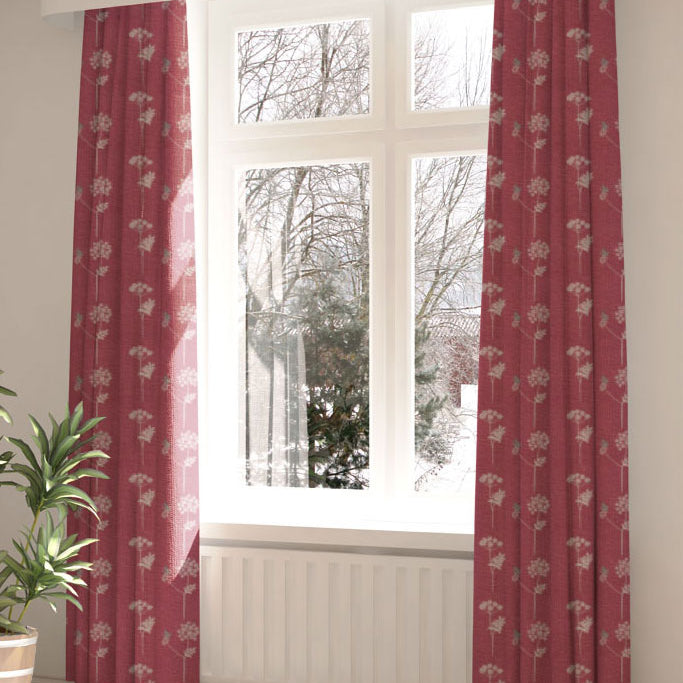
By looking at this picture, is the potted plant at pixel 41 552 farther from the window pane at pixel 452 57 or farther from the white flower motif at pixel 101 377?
the window pane at pixel 452 57

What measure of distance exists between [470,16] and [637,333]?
124cm

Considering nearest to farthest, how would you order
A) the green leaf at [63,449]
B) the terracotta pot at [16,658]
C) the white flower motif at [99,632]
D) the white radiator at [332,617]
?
the terracotta pot at [16,658]
the green leaf at [63,449]
the white radiator at [332,617]
the white flower motif at [99,632]

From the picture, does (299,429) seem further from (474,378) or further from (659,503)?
(659,503)

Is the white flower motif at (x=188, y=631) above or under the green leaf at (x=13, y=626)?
under

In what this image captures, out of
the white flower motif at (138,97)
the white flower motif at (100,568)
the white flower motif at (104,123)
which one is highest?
the white flower motif at (138,97)

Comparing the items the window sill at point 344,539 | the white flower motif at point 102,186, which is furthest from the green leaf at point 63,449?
the white flower motif at point 102,186

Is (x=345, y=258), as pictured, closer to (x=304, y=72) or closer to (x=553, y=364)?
(x=304, y=72)

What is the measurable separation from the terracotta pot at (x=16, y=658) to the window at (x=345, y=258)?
2.31 feet

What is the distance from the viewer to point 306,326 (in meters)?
2.94

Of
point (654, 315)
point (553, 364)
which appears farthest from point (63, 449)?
point (654, 315)

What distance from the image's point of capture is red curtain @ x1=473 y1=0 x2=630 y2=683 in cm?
234

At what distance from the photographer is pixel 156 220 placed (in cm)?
275

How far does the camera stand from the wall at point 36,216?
9.73 feet

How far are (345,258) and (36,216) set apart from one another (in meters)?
1.16
